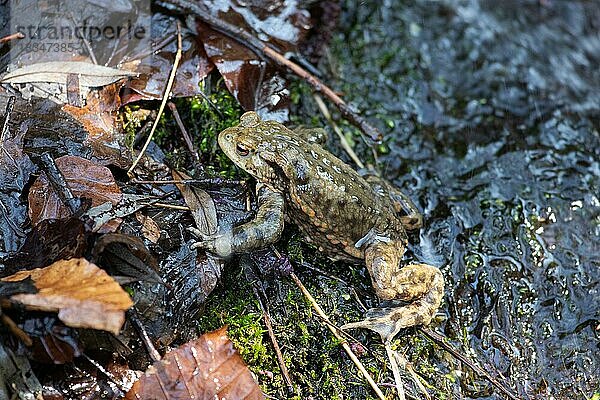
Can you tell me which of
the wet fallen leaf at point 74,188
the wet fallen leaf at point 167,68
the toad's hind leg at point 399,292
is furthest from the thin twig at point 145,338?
the wet fallen leaf at point 167,68

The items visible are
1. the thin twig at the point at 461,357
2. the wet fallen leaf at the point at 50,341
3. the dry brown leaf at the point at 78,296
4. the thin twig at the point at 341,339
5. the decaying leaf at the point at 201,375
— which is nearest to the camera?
the dry brown leaf at the point at 78,296

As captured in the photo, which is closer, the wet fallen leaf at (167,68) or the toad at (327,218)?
the toad at (327,218)

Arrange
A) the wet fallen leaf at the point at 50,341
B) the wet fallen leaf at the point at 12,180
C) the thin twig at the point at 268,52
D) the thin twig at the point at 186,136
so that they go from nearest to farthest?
the wet fallen leaf at the point at 50,341, the wet fallen leaf at the point at 12,180, the thin twig at the point at 186,136, the thin twig at the point at 268,52

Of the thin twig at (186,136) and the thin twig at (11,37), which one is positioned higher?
the thin twig at (11,37)

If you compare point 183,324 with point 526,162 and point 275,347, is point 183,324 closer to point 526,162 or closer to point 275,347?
point 275,347

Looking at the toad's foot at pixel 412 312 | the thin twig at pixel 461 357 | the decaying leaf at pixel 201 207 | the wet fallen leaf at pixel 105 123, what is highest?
the wet fallen leaf at pixel 105 123

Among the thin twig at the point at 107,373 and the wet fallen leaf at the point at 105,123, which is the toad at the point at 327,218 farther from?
the thin twig at the point at 107,373

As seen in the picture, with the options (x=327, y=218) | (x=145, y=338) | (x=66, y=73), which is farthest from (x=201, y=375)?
(x=66, y=73)
